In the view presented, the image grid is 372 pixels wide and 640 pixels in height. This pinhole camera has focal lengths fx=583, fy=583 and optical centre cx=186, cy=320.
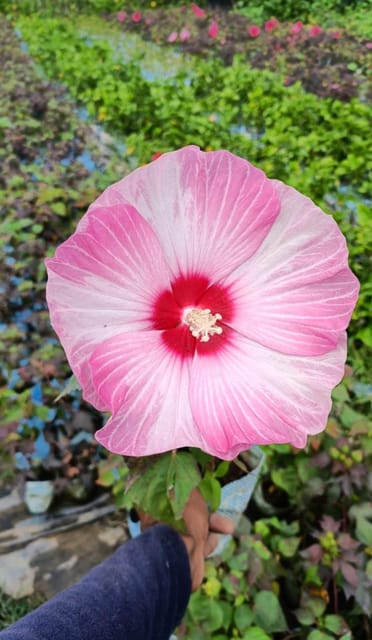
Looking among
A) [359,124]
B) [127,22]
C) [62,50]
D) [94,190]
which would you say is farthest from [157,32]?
[94,190]

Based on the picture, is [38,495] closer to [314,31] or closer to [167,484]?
[167,484]

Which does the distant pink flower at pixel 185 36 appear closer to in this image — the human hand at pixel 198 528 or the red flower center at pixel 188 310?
the human hand at pixel 198 528

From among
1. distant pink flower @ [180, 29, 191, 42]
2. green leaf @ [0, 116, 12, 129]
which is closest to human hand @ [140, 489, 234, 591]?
green leaf @ [0, 116, 12, 129]

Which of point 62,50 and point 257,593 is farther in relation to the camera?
point 62,50

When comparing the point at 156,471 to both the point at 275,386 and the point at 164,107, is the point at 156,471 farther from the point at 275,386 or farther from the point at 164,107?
the point at 164,107

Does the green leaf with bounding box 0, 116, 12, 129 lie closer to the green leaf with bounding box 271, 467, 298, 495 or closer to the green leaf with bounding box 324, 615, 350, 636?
the green leaf with bounding box 271, 467, 298, 495

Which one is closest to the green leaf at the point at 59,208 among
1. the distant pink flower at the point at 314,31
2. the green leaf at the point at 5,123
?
the green leaf at the point at 5,123
